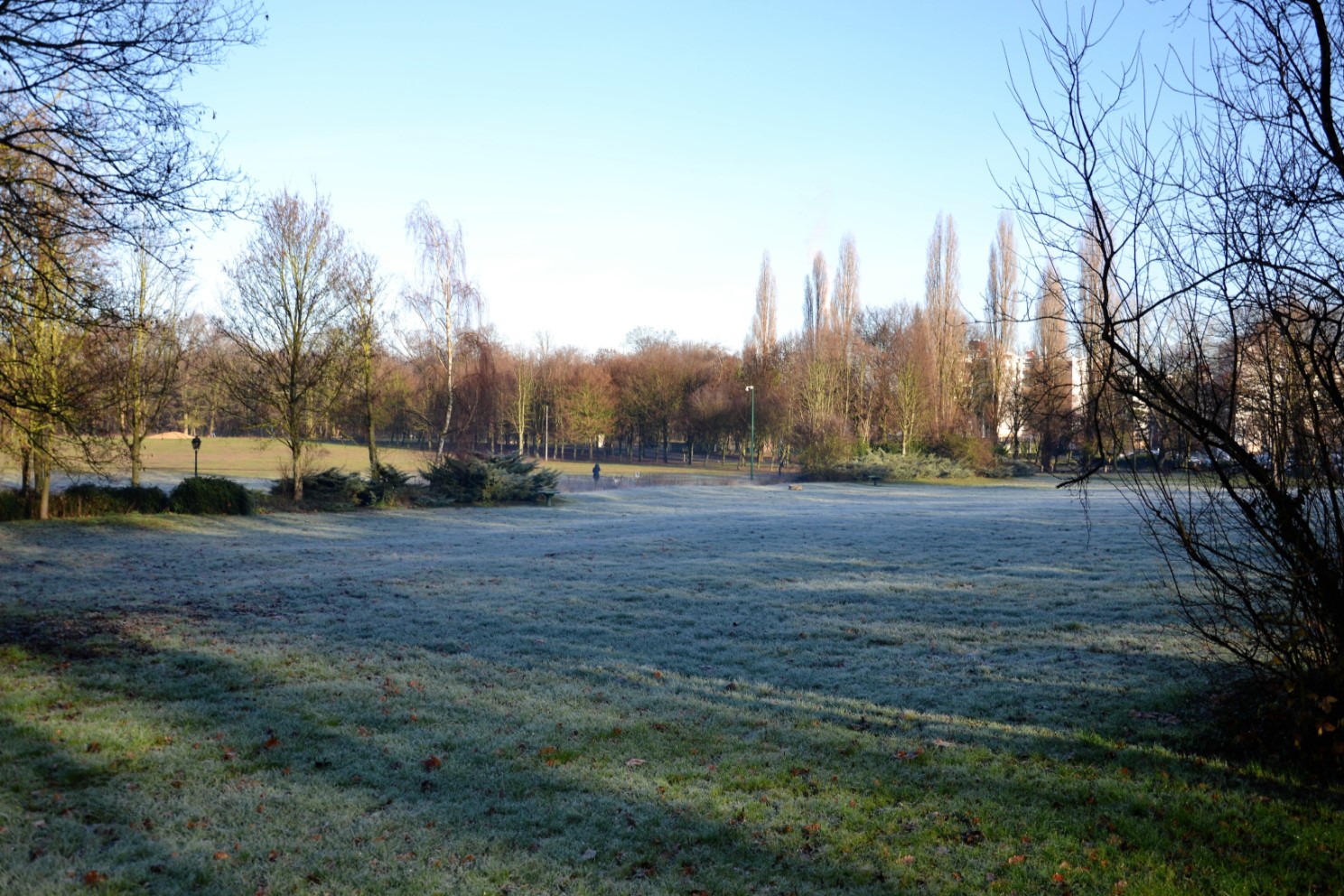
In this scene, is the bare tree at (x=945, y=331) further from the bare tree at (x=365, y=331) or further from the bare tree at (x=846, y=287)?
the bare tree at (x=365, y=331)

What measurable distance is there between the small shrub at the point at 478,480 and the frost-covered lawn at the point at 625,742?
15642mm

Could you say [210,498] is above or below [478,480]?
below

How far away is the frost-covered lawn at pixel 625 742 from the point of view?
4.52 m

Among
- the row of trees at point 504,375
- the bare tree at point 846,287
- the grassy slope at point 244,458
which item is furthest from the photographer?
the bare tree at point 846,287

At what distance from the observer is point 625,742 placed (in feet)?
20.9

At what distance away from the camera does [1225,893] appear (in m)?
4.23

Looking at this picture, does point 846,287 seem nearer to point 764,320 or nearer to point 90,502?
point 764,320

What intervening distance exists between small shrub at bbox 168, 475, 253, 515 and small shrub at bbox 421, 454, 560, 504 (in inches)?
245

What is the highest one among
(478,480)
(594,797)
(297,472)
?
(297,472)

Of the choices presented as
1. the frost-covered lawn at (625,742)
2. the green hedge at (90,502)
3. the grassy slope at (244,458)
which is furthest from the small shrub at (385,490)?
the frost-covered lawn at (625,742)

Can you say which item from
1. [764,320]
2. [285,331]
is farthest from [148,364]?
[764,320]

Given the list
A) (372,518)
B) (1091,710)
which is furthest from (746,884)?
(372,518)

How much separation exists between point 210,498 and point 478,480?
8.38 meters

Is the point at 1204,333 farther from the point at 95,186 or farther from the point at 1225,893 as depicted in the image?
the point at 95,186
